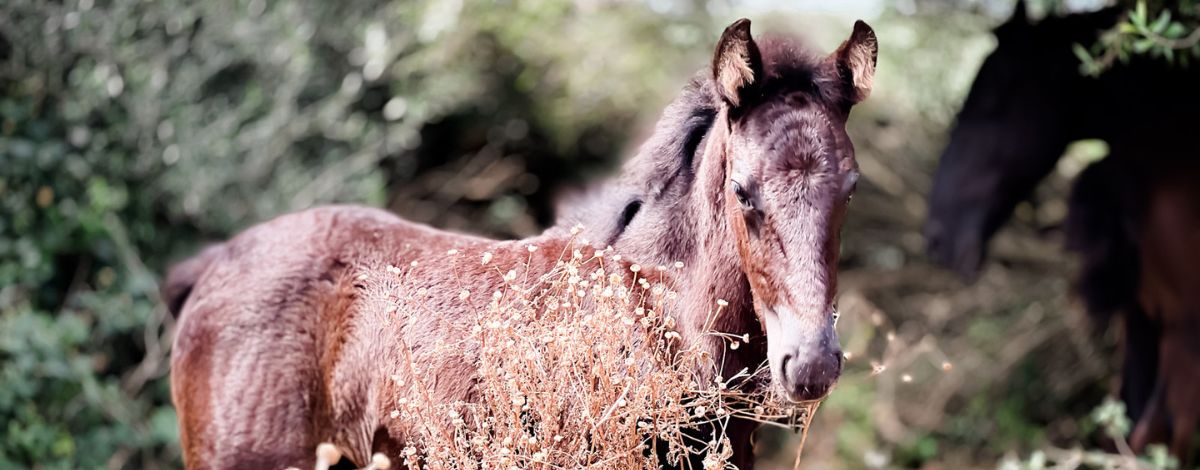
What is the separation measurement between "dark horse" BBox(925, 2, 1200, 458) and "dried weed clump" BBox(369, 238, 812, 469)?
330cm

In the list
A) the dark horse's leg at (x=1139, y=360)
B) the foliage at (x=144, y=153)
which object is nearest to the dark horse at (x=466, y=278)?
the foliage at (x=144, y=153)

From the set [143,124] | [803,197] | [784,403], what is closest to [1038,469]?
[784,403]

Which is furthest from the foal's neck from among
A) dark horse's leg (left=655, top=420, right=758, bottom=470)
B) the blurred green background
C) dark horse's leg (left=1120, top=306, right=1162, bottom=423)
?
dark horse's leg (left=1120, top=306, right=1162, bottom=423)

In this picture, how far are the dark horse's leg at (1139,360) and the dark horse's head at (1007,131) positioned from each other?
0.84m

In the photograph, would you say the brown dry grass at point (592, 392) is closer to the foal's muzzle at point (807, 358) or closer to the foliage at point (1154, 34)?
the foal's muzzle at point (807, 358)

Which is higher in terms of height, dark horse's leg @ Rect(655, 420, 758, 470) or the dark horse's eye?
the dark horse's eye

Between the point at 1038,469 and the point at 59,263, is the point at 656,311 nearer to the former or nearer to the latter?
the point at 1038,469

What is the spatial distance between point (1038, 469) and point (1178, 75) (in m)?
2.01

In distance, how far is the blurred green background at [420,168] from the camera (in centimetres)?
508

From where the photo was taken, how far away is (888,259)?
312 inches

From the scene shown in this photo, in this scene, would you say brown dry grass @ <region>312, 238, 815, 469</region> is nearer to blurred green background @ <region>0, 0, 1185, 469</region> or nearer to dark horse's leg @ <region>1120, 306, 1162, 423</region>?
blurred green background @ <region>0, 0, 1185, 469</region>

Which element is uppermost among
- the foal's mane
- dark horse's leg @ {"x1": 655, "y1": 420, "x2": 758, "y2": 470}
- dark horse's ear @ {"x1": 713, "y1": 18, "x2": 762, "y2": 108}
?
dark horse's ear @ {"x1": 713, "y1": 18, "x2": 762, "y2": 108}

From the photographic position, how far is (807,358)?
2.22 meters

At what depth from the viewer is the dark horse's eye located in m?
2.40
